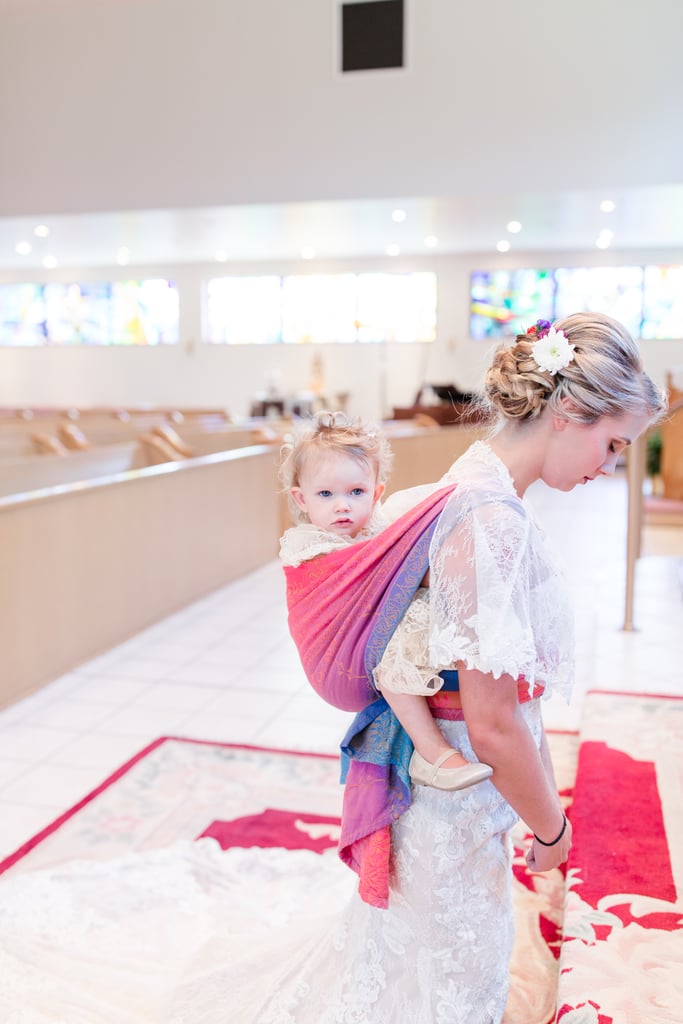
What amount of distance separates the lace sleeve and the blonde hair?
1.01 feet

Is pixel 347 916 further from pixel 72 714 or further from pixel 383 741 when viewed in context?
pixel 72 714

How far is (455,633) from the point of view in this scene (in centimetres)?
145

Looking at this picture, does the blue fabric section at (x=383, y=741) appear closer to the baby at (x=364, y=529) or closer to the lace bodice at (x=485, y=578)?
the baby at (x=364, y=529)

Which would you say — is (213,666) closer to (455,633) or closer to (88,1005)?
(88,1005)

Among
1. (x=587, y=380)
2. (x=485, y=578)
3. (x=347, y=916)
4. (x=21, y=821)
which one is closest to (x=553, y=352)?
(x=587, y=380)

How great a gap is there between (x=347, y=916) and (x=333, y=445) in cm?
91

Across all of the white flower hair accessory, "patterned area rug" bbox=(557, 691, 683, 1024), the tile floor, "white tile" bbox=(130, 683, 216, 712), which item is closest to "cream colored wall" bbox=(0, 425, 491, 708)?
the tile floor

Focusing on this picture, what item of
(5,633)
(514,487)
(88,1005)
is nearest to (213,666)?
(5,633)

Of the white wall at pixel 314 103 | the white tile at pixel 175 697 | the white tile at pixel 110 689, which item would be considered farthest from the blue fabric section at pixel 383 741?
the white wall at pixel 314 103

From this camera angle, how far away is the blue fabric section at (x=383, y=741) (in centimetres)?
168

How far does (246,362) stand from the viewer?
17.7m

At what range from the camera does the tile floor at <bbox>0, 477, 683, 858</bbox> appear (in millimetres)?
3447

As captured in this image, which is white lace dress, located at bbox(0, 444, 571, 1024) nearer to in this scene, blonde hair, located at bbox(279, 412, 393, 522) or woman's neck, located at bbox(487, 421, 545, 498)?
woman's neck, located at bbox(487, 421, 545, 498)

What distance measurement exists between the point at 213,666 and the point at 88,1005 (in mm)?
2552
